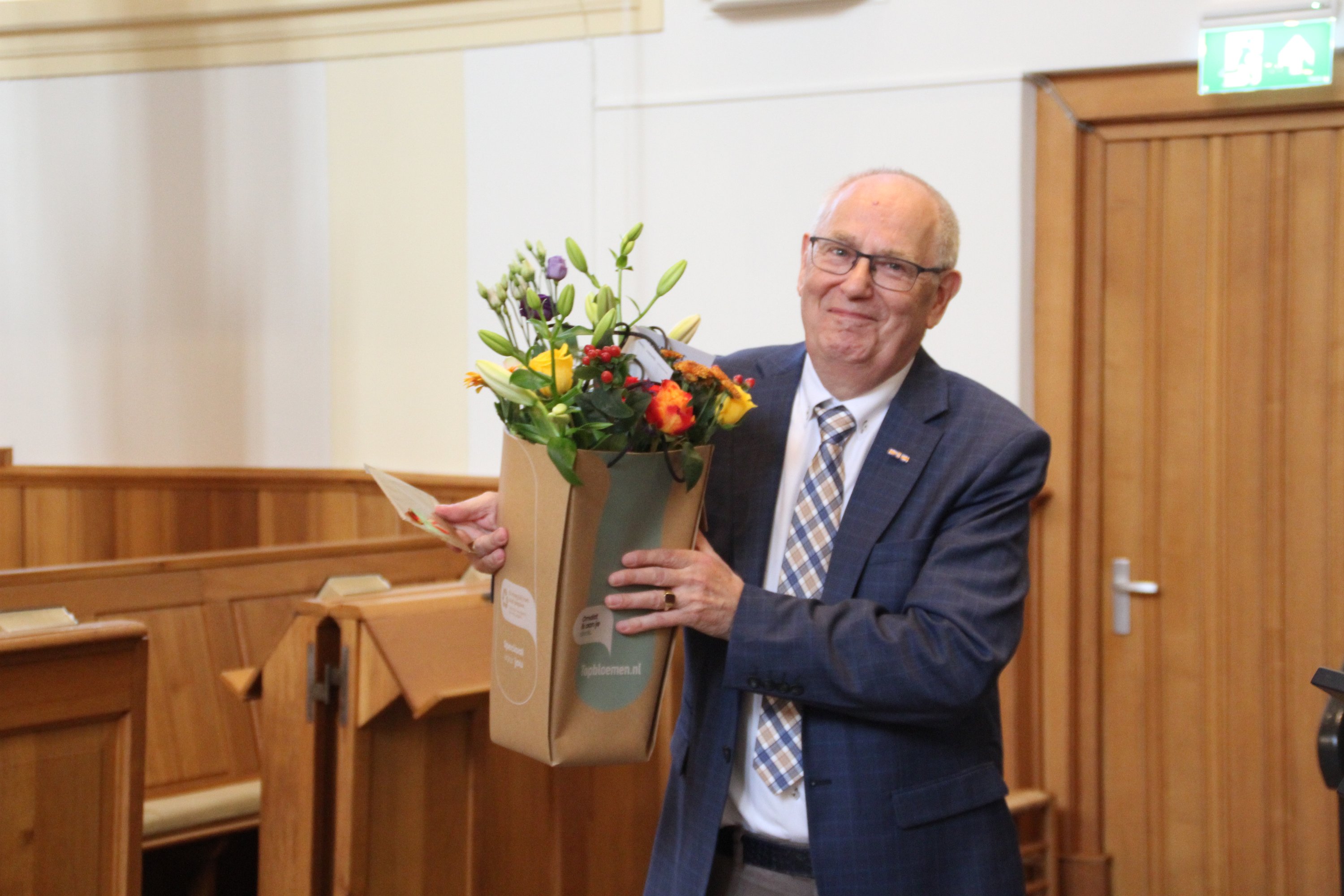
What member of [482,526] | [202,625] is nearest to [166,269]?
A: [202,625]

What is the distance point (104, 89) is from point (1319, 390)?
4530 millimetres

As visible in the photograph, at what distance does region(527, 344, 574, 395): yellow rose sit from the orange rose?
0.09 meters

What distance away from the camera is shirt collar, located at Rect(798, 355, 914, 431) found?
5.32ft

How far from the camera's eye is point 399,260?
452cm

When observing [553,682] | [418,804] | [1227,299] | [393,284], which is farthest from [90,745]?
[1227,299]

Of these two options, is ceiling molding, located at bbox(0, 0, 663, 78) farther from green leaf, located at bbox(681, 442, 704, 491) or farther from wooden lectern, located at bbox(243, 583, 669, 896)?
green leaf, located at bbox(681, 442, 704, 491)

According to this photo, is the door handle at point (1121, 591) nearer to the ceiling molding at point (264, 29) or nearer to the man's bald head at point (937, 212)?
the ceiling molding at point (264, 29)

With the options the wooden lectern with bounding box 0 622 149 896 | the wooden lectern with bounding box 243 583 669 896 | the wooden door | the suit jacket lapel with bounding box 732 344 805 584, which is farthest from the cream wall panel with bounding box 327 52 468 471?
the suit jacket lapel with bounding box 732 344 805 584

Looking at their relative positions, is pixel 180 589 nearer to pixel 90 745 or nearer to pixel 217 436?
pixel 90 745

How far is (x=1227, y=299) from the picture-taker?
3.54 m

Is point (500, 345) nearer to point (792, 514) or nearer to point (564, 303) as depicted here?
point (564, 303)

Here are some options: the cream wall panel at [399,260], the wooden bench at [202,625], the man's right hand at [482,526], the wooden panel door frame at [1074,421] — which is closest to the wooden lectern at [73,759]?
the wooden bench at [202,625]

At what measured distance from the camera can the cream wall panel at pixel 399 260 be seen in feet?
14.5

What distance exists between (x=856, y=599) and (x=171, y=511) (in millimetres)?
4069
